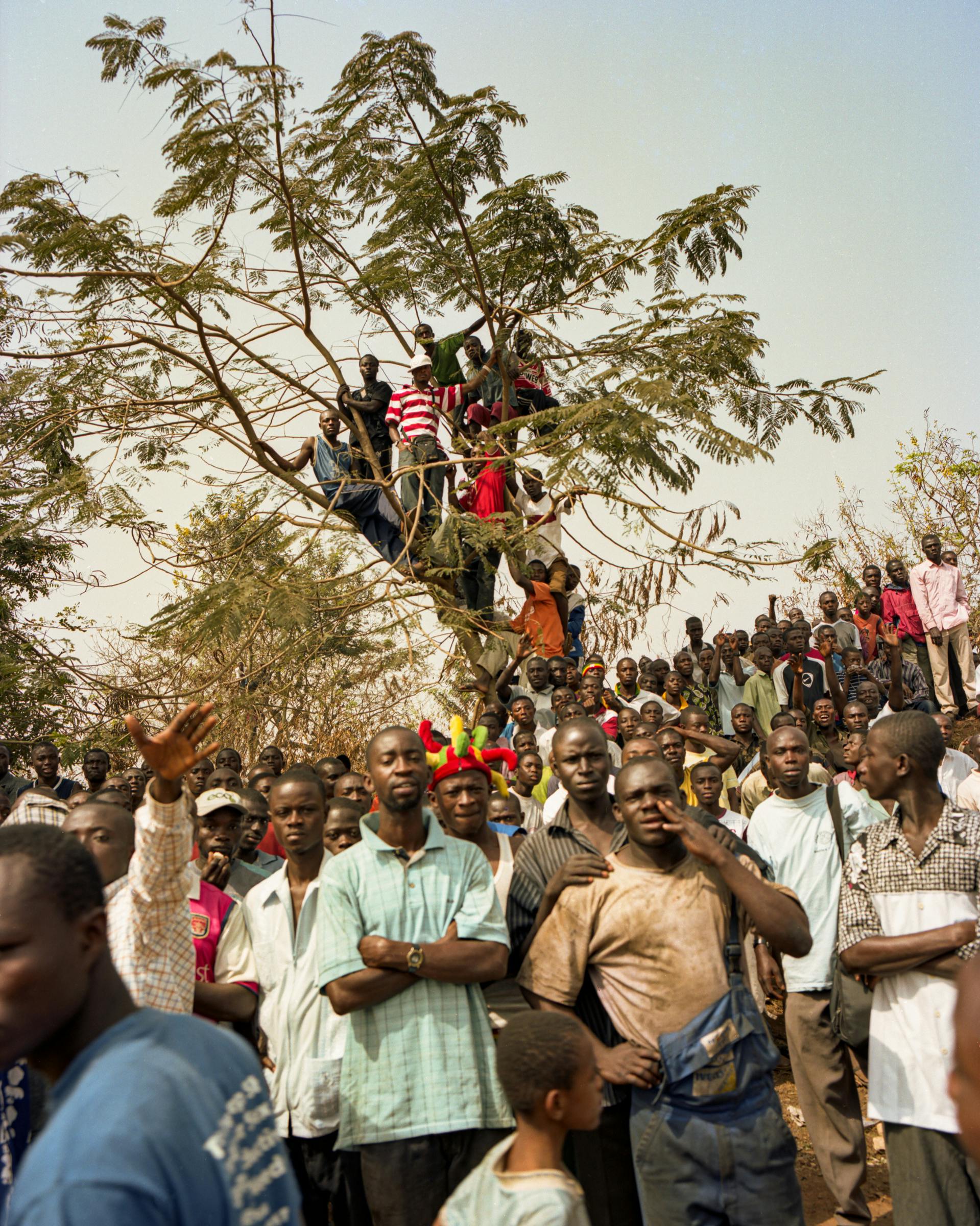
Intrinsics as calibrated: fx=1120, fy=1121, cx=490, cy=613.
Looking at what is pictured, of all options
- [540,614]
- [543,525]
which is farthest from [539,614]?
[543,525]

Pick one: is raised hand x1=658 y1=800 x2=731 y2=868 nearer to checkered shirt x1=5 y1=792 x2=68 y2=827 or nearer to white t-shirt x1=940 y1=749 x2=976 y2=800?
checkered shirt x1=5 y1=792 x2=68 y2=827

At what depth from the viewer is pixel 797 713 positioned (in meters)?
10.2

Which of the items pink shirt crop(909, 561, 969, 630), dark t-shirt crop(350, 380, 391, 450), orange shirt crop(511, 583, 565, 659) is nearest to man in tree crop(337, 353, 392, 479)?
dark t-shirt crop(350, 380, 391, 450)

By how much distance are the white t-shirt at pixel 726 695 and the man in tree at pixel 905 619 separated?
9.71 feet

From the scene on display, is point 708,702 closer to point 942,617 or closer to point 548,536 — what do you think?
point 548,536

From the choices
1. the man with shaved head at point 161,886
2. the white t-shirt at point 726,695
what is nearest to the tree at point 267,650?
the white t-shirt at point 726,695

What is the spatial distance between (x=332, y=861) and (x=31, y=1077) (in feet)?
3.66

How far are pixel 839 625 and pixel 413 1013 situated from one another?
10.3 metres

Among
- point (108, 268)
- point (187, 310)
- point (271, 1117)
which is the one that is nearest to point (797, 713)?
point (187, 310)

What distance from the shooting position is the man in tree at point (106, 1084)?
138cm

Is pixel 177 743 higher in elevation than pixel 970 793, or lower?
higher

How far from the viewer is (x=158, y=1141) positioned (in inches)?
56.3

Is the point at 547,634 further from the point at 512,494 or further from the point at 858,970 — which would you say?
the point at 858,970

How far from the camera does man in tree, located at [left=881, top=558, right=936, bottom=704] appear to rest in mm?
13172
